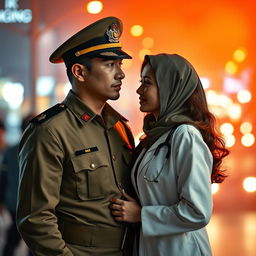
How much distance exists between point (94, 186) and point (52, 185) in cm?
22

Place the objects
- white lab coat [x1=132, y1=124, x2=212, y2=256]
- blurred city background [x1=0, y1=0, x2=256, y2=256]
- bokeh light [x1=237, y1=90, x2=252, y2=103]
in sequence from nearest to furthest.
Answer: white lab coat [x1=132, y1=124, x2=212, y2=256] → blurred city background [x1=0, y1=0, x2=256, y2=256] → bokeh light [x1=237, y1=90, x2=252, y2=103]

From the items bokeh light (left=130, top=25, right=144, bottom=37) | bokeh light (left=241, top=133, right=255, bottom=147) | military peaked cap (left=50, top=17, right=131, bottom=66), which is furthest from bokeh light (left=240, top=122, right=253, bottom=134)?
military peaked cap (left=50, top=17, right=131, bottom=66)

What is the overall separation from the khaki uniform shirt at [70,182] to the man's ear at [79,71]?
10 centimetres

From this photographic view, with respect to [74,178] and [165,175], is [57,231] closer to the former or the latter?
[74,178]

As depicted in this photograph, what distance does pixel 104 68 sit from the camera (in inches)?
129

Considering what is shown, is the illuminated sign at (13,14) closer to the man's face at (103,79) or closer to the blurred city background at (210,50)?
the blurred city background at (210,50)

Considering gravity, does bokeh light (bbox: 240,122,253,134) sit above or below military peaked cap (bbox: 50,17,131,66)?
below

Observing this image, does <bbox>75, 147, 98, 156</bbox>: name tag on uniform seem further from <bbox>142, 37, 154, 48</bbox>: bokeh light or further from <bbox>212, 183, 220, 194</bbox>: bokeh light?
<bbox>142, 37, 154, 48</bbox>: bokeh light

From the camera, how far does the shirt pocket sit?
10.1 ft

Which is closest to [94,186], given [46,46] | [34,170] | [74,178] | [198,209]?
[74,178]

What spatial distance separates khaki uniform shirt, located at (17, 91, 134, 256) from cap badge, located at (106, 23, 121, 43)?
35cm

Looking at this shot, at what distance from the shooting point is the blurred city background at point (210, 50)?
32.3 ft

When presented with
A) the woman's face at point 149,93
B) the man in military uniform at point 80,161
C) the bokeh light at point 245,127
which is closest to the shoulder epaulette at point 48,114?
the man in military uniform at point 80,161

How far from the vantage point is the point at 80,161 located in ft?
10.1
